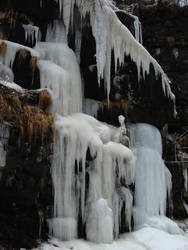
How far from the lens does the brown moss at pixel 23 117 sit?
6652 mm

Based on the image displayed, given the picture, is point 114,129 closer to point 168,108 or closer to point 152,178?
point 152,178

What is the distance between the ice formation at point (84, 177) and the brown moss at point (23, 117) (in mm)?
377

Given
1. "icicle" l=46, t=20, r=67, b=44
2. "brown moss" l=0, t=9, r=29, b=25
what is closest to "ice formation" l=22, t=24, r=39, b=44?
"brown moss" l=0, t=9, r=29, b=25

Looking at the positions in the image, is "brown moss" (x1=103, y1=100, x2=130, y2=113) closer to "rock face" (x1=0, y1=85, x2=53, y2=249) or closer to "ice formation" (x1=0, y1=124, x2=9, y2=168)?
"rock face" (x1=0, y1=85, x2=53, y2=249)

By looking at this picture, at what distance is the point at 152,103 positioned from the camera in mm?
11570

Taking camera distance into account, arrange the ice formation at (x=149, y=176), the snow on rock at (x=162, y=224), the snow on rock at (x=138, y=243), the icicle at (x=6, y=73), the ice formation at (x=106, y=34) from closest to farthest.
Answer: the snow on rock at (x=138, y=243)
the icicle at (x=6, y=73)
the snow on rock at (x=162, y=224)
the ice formation at (x=106, y=34)
the ice formation at (x=149, y=176)

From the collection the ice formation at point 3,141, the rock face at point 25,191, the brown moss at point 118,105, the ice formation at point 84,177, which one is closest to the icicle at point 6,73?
the ice formation at point 84,177

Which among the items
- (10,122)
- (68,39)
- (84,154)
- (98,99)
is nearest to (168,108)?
(98,99)

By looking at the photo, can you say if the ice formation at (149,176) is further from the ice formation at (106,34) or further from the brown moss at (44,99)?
the brown moss at (44,99)

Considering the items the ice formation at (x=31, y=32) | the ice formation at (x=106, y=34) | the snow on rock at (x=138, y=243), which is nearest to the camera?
the snow on rock at (x=138, y=243)

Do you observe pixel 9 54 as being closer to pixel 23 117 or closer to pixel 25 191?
pixel 23 117

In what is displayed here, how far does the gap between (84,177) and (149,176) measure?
11.0 ft

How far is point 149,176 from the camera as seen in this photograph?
10.3 meters

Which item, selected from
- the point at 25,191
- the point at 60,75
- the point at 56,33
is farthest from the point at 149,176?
the point at 56,33
